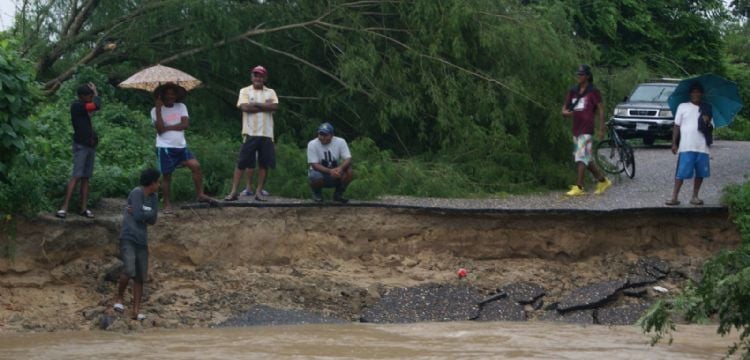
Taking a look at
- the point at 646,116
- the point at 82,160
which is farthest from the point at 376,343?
the point at 646,116

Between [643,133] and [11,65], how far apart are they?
15632 millimetres

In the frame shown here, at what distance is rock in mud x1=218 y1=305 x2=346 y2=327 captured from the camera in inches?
535

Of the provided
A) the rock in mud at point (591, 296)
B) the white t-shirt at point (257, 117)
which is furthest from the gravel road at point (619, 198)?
the rock in mud at point (591, 296)

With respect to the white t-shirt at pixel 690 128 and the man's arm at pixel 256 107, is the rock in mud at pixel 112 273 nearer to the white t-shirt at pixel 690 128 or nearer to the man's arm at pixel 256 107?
the man's arm at pixel 256 107

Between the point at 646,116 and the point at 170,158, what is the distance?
44.5ft

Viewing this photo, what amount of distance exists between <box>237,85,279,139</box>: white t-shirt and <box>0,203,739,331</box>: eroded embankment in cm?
101

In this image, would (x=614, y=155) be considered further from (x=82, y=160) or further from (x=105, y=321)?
(x=105, y=321)

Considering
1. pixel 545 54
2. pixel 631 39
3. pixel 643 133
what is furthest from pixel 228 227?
pixel 631 39

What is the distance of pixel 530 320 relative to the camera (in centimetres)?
1420

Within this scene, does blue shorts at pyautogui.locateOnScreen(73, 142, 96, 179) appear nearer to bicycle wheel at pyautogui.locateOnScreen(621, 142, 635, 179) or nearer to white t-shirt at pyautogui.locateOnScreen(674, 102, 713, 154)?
white t-shirt at pyautogui.locateOnScreen(674, 102, 713, 154)

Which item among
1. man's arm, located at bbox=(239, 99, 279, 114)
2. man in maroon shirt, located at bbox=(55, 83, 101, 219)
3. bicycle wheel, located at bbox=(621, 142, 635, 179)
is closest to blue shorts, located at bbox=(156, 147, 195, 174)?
man in maroon shirt, located at bbox=(55, 83, 101, 219)

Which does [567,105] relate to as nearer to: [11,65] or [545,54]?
[545,54]

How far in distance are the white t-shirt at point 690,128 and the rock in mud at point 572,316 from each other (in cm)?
293

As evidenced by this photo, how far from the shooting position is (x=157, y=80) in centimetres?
1501
